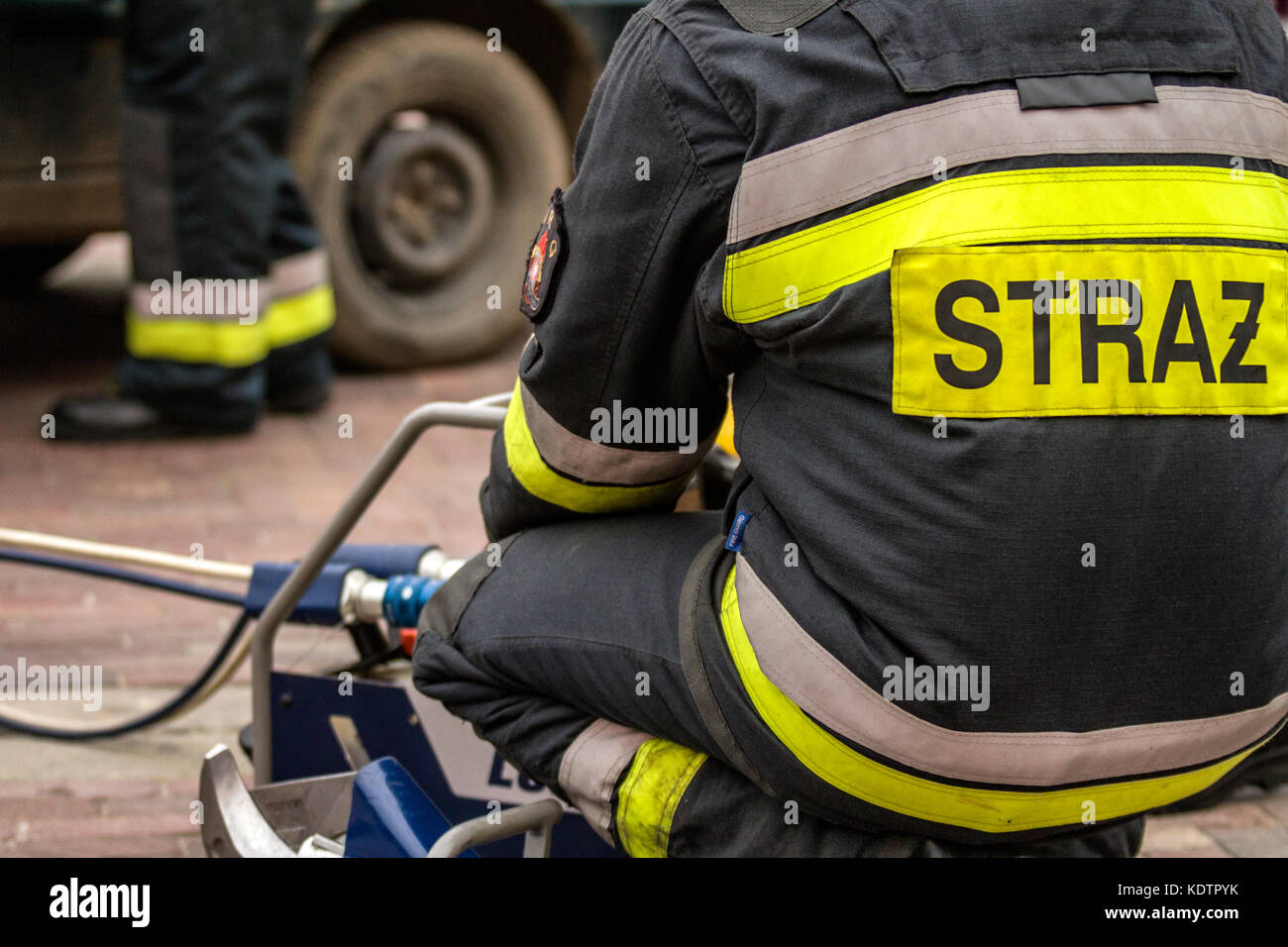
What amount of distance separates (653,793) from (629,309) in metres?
0.53

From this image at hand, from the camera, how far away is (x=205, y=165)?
4598 mm

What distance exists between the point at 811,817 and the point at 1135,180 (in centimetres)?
75

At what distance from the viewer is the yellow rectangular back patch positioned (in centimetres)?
152

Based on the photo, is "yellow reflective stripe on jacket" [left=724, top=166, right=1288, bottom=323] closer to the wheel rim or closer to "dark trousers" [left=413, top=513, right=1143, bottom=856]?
"dark trousers" [left=413, top=513, right=1143, bottom=856]

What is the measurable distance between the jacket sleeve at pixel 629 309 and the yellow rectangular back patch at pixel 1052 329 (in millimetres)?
243

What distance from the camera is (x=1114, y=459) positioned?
5.07ft

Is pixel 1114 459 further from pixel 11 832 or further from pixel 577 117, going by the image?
pixel 577 117

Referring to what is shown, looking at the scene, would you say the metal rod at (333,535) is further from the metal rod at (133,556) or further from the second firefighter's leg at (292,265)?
the second firefighter's leg at (292,265)

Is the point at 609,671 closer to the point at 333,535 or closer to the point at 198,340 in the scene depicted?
the point at 333,535

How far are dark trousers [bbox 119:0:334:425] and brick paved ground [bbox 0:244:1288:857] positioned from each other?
231 millimetres

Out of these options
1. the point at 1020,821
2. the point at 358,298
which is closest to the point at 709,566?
the point at 1020,821

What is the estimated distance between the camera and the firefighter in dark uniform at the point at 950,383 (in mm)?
1534

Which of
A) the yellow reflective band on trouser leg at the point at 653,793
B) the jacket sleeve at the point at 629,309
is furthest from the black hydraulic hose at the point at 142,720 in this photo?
the yellow reflective band on trouser leg at the point at 653,793

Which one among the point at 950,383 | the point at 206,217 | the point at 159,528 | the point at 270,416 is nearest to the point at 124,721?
the point at 159,528
